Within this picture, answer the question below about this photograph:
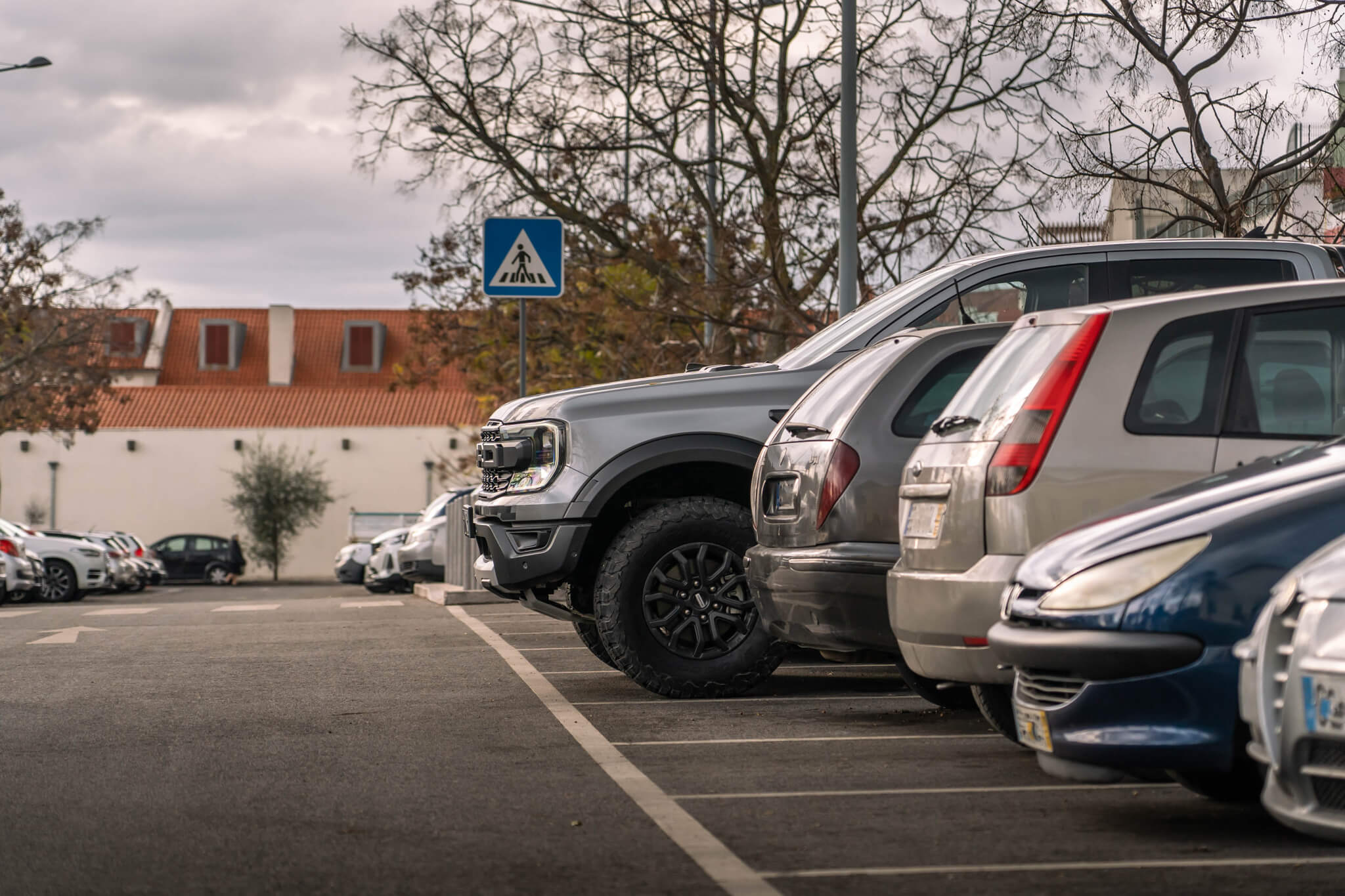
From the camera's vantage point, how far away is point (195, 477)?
5922 cm

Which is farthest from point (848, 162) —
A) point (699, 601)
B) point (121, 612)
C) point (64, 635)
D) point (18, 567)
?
point (18, 567)

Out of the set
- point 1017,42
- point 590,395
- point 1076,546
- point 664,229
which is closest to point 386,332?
point 664,229

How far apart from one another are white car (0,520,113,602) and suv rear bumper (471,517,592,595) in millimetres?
22075

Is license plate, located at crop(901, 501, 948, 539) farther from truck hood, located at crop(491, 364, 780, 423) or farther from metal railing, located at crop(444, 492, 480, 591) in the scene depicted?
metal railing, located at crop(444, 492, 480, 591)

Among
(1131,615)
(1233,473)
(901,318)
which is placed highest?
(901,318)

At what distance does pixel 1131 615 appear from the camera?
4891 millimetres

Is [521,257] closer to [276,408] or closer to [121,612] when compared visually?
[121,612]

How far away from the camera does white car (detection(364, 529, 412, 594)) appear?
32031 millimetres

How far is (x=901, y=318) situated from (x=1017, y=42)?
5821 millimetres

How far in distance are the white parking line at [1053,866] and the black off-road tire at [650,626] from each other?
4.12 metres

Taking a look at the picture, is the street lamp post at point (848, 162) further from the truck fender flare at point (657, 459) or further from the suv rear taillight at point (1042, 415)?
the suv rear taillight at point (1042, 415)

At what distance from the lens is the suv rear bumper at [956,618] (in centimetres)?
593

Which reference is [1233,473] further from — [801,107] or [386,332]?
[386,332]

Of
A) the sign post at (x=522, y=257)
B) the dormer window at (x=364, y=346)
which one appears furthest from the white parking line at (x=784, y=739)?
the dormer window at (x=364, y=346)
